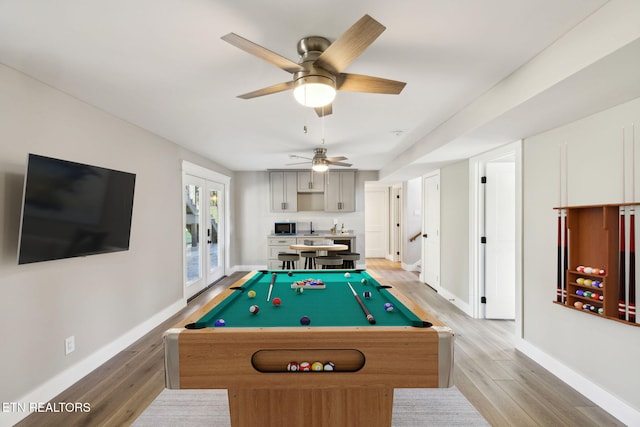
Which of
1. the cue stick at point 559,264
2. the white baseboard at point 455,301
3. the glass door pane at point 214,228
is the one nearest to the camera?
the cue stick at point 559,264

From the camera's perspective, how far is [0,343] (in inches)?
76.0

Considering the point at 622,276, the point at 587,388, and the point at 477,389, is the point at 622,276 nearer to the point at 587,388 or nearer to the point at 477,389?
the point at 587,388

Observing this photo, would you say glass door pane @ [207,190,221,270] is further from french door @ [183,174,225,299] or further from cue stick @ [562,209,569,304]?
cue stick @ [562,209,569,304]

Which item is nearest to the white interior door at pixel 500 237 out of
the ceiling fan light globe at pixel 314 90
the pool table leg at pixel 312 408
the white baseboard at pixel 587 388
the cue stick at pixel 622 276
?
the white baseboard at pixel 587 388

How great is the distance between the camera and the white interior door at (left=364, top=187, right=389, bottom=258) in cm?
884

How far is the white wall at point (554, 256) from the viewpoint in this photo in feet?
6.58

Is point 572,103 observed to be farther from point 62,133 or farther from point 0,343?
point 0,343

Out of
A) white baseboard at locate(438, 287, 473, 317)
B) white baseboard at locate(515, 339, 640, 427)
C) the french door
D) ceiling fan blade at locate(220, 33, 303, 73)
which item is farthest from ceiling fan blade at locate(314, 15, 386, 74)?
white baseboard at locate(438, 287, 473, 317)

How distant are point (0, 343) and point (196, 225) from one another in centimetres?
332

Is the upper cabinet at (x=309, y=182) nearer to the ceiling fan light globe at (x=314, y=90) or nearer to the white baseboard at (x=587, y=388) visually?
the white baseboard at (x=587, y=388)

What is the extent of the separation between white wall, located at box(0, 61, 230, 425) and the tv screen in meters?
0.17

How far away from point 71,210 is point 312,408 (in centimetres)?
216

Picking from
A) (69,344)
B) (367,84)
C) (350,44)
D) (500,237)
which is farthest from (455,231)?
(69,344)

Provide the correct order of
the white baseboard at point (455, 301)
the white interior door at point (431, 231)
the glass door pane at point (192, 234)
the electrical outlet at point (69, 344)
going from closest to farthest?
1. the electrical outlet at point (69, 344)
2. the white baseboard at point (455, 301)
3. the glass door pane at point (192, 234)
4. the white interior door at point (431, 231)
